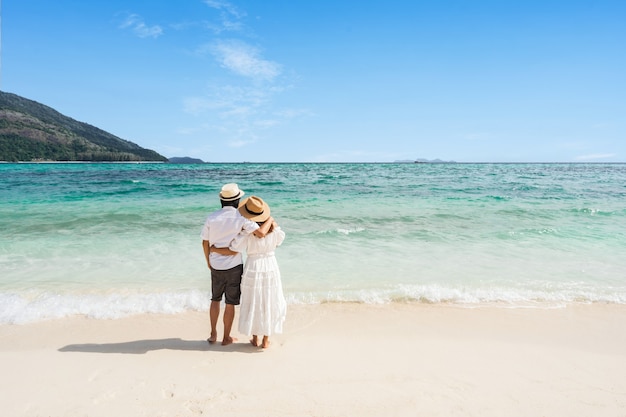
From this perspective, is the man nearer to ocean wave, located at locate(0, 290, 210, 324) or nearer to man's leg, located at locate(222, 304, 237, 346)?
man's leg, located at locate(222, 304, 237, 346)

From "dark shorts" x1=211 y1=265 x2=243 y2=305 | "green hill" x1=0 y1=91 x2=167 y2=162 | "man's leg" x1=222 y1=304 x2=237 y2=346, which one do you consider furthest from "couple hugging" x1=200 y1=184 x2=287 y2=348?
"green hill" x1=0 y1=91 x2=167 y2=162

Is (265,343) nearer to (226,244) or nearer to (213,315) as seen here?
(213,315)

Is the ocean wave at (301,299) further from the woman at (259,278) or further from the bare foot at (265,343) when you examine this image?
the woman at (259,278)

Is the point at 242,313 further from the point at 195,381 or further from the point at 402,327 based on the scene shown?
the point at 402,327

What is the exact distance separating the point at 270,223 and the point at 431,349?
2312 mm

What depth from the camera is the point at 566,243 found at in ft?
31.5

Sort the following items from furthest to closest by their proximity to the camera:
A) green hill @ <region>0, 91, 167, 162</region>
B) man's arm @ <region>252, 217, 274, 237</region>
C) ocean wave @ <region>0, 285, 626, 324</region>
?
green hill @ <region>0, 91, 167, 162</region> → ocean wave @ <region>0, 285, 626, 324</region> → man's arm @ <region>252, 217, 274, 237</region>

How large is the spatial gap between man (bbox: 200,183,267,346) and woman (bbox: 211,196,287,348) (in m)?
0.08

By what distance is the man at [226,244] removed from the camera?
152 inches

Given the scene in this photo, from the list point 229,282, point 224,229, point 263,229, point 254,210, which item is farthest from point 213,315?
point 254,210

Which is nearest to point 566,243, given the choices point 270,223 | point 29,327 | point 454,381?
point 454,381

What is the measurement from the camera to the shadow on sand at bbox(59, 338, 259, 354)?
401 cm

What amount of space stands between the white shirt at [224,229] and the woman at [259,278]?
0.22ft

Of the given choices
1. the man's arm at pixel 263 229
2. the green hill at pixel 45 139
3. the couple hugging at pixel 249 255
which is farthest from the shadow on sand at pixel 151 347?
the green hill at pixel 45 139
